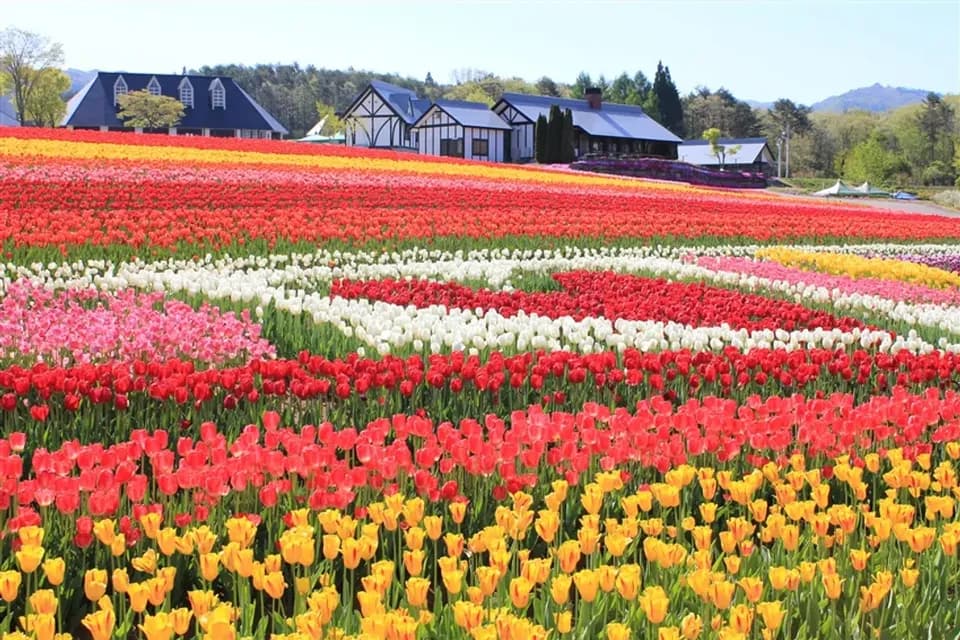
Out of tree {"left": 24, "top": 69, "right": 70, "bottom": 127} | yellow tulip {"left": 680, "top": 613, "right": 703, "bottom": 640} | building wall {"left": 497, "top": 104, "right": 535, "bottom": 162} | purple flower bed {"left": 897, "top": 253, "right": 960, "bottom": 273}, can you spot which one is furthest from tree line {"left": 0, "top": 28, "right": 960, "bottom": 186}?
yellow tulip {"left": 680, "top": 613, "right": 703, "bottom": 640}

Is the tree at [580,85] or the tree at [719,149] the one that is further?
the tree at [580,85]

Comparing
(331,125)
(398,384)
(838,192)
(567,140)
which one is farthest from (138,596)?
(331,125)

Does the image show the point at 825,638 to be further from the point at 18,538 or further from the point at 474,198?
the point at 474,198

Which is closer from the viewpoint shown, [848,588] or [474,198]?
[848,588]

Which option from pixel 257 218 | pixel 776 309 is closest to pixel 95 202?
pixel 257 218

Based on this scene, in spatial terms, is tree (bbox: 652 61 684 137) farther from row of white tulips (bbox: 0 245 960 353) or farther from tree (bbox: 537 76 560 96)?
row of white tulips (bbox: 0 245 960 353)

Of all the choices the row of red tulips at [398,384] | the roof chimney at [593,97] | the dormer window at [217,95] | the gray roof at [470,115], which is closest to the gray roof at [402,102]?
the gray roof at [470,115]

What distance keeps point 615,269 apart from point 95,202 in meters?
8.15

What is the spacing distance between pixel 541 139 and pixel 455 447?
56.2 m

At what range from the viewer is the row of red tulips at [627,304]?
10.1 meters

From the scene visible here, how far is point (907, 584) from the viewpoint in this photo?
3.21m

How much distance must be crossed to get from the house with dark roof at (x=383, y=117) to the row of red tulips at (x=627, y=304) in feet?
182

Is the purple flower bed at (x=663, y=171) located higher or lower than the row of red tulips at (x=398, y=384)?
higher

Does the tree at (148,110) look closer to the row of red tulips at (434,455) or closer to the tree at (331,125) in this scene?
the tree at (331,125)
